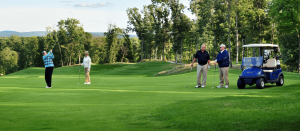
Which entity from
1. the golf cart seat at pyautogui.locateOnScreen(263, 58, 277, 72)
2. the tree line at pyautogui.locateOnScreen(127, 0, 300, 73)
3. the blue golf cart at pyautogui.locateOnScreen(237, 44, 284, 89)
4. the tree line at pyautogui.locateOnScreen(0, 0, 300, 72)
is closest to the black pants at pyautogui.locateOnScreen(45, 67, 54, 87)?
the blue golf cart at pyautogui.locateOnScreen(237, 44, 284, 89)

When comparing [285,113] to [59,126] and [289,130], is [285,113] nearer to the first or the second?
[289,130]

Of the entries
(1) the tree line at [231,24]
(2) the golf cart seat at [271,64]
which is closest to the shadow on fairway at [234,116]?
(2) the golf cart seat at [271,64]

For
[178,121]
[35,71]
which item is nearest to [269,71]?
[178,121]

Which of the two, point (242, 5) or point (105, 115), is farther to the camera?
point (242, 5)

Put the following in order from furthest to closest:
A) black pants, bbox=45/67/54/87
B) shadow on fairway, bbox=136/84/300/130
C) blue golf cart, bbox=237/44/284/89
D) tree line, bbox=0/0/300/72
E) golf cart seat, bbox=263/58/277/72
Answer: tree line, bbox=0/0/300/72, black pants, bbox=45/67/54/87, golf cart seat, bbox=263/58/277/72, blue golf cart, bbox=237/44/284/89, shadow on fairway, bbox=136/84/300/130

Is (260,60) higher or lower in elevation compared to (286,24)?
lower

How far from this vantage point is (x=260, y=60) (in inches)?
591

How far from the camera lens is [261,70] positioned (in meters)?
14.8

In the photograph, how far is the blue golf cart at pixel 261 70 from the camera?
14.6 m

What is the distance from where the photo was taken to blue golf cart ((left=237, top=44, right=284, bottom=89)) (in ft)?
47.9

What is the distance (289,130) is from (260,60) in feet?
34.5

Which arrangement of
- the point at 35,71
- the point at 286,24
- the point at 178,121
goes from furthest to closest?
the point at 35,71 → the point at 286,24 → the point at 178,121

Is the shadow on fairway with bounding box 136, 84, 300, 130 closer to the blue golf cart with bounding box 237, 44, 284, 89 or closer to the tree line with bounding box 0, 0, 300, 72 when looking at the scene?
the blue golf cart with bounding box 237, 44, 284, 89

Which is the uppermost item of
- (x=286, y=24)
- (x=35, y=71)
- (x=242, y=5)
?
(x=242, y=5)
